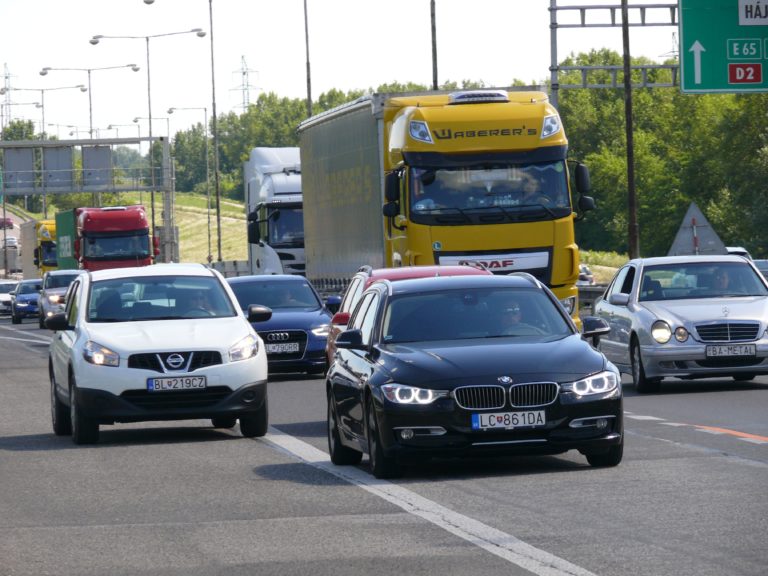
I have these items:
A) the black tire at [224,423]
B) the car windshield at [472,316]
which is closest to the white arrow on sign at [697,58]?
the black tire at [224,423]

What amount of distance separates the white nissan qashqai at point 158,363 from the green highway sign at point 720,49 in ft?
71.8

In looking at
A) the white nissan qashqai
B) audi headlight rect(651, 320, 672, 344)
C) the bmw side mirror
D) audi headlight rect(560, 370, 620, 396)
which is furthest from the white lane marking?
audi headlight rect(651, 320, 672, 344)

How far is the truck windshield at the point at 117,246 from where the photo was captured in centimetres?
5812

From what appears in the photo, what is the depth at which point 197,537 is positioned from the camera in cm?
995

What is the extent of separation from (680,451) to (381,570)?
6097 millimetres

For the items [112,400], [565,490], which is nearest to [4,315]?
[112,400]

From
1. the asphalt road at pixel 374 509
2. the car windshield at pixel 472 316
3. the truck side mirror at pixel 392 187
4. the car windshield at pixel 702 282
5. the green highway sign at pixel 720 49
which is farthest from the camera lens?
the green highway sign at pixel 720 49

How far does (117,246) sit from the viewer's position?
192 ft

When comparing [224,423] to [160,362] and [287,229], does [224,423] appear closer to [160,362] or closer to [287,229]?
[160,362]

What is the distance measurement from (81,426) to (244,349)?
1567mm

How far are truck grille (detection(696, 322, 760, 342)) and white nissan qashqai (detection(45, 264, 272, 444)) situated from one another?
646cm

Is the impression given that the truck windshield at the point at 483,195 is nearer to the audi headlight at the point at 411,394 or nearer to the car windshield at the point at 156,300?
the car windshield at the point at 156,300

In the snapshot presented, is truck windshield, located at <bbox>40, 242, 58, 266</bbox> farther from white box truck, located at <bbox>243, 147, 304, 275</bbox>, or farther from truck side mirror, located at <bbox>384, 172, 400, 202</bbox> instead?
truck side mirror, located at <bbox>384, 172, 400, 202</bbox>

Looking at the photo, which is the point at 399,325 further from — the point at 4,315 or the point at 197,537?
the point at 4,315
